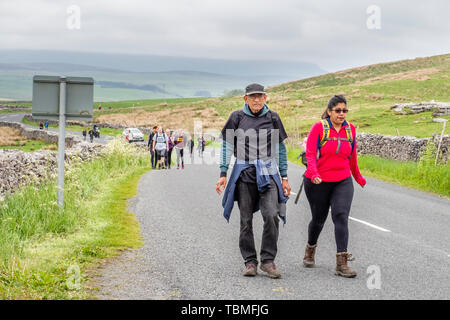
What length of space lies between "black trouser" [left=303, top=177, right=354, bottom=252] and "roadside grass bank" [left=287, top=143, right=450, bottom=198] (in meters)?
10.5

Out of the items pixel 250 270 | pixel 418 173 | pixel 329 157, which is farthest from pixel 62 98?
pixel 418 173

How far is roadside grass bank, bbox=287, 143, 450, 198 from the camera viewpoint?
17.5 metres

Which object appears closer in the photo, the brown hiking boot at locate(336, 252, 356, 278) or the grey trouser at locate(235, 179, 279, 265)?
the grey trouser at locate(235, 179, 279, 265)

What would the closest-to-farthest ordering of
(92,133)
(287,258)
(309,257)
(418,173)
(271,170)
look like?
(271,170) → (309,257) → (287,258) → (418,173) → (92,133)

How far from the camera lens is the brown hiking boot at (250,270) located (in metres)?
6.66

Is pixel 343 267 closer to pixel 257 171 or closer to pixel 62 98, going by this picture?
pixel 257 171

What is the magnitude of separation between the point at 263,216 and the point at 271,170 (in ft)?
1.76

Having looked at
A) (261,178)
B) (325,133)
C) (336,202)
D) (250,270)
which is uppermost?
(325,133)

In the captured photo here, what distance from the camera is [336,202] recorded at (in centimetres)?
679

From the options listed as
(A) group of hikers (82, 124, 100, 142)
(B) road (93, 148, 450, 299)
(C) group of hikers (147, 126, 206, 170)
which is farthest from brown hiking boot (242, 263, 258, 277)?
(A) group of hikers (82, 124, 100, 142)

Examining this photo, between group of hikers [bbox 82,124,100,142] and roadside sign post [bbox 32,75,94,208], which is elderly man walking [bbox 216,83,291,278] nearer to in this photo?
roadside sign post [bbox 32,75,94,208]

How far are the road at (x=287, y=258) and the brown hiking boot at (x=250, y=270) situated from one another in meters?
0.11

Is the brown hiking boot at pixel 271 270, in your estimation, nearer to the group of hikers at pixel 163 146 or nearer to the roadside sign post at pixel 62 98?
the roadside sign post at pixel 62 98
